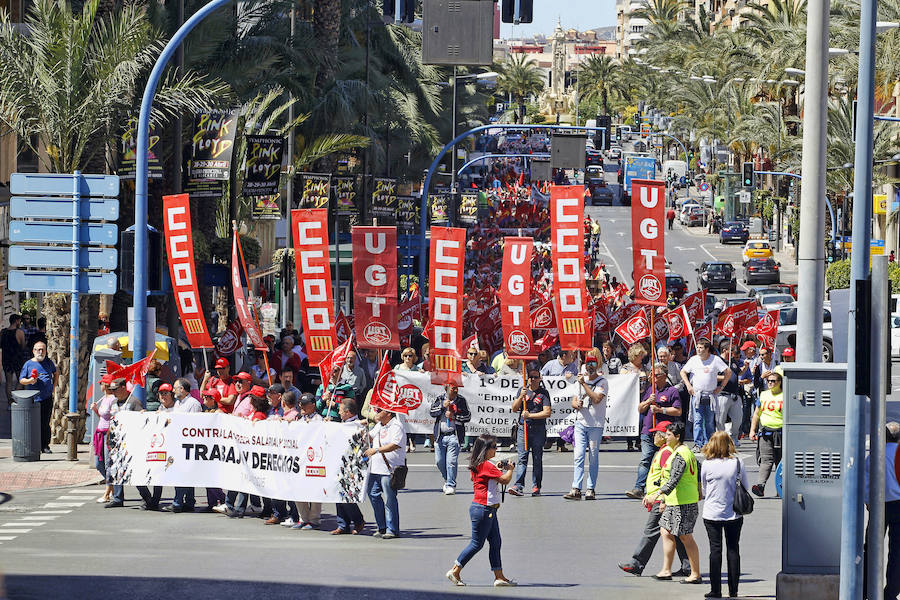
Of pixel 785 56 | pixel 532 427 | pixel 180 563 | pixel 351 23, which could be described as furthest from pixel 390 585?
pixel 785 56

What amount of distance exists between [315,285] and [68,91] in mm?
5002

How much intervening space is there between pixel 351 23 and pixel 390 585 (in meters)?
36.4

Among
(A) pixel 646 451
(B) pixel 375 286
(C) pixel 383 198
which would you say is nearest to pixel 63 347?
(B) pixel 375 286

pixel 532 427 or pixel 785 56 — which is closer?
pixel 532 427

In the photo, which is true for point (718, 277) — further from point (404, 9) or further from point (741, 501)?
point (741, 501)

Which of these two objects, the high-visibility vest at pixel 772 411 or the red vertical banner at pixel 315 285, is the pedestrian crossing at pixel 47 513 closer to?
the red vertical banner at pixel 315 285

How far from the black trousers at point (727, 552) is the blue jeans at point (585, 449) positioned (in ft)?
16.9

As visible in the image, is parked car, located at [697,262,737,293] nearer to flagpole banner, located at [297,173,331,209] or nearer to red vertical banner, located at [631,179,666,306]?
flagpole banner, located at [297,173,331,209]

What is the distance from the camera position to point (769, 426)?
17969mm

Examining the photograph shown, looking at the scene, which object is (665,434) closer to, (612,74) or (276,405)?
(276,405)

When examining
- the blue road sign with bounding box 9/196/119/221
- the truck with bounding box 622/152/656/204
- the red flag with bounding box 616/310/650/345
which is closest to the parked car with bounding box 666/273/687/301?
the red flag with bounding box 616/310/650/345

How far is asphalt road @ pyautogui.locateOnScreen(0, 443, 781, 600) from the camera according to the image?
12.9m

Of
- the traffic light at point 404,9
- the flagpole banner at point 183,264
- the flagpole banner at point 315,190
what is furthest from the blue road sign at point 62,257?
the flagpole banner at point 315,190

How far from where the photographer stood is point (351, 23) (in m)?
47.4
